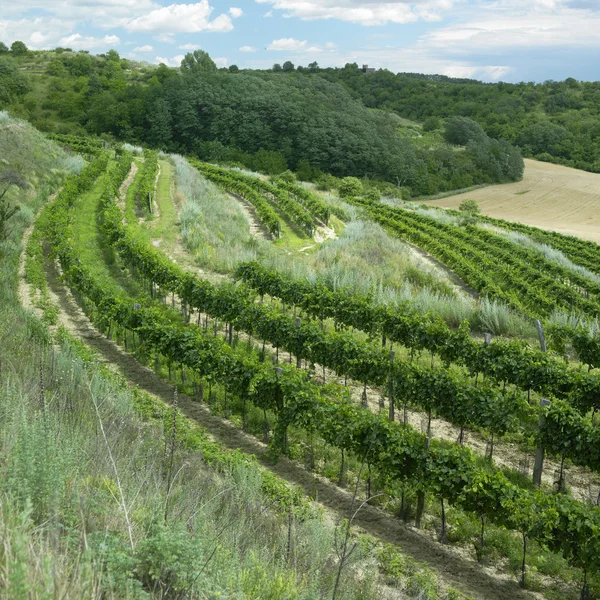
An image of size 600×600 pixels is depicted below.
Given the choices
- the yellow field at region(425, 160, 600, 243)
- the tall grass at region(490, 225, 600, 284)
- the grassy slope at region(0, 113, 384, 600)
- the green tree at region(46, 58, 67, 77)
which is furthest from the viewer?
the green tree at region(46, 58, 67, 77)

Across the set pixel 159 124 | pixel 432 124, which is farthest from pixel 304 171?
pixel 432 124

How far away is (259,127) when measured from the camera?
7100cm

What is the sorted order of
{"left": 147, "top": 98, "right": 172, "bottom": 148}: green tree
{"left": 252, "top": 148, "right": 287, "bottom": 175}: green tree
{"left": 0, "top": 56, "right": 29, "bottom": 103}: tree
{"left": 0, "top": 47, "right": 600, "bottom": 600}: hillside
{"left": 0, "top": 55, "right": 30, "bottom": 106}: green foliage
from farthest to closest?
{"left": 0, "top": 56, "right": 29, "bottom": 103}: tree
{"left": 0, "top": 55, "right": 30, "bottom": 106}: green foliage
{"left": 147, "top": 98, "right": 172, "bottom": 148}: green tree
{"left": 252, "top": 148, "right": 287, "bottom": 175}: green tree
{"left": 0, "top": 47, "right": 600, "bottom": 600}: hillside

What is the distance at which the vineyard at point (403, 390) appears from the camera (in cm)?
864

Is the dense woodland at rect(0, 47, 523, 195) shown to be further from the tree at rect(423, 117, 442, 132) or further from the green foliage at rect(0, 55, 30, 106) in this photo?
the tree at rect(423, 117, 442, 132)

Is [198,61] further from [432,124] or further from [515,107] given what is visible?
[515,107]

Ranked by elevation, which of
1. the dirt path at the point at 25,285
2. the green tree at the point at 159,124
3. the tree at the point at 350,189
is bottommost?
the dirt path at the point at 25,285

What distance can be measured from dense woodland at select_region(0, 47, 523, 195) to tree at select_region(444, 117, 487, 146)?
647cm

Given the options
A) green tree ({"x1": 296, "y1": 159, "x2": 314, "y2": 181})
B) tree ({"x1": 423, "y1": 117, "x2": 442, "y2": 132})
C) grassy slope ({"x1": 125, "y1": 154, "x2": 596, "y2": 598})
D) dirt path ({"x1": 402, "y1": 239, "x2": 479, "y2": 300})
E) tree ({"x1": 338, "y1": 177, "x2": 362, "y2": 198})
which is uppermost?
tree ({"x1": 423, "y1": 117, "x2": 442, "y2": 132})

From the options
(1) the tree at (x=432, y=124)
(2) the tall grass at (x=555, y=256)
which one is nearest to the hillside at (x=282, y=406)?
(2) the tall grass at (x=555, y=256)

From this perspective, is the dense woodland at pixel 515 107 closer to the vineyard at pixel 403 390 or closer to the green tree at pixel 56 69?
the green tree at pixel 56 69

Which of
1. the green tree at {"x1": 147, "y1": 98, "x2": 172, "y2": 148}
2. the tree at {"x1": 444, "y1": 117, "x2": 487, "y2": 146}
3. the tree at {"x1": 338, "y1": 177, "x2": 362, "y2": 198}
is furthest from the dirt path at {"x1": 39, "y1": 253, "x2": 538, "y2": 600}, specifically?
the tree at {"x1": 444, "y1": 117, "x2": 487, "y2": 146}

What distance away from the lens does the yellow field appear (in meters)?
55.8

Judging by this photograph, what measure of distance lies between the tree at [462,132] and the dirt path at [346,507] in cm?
7925
